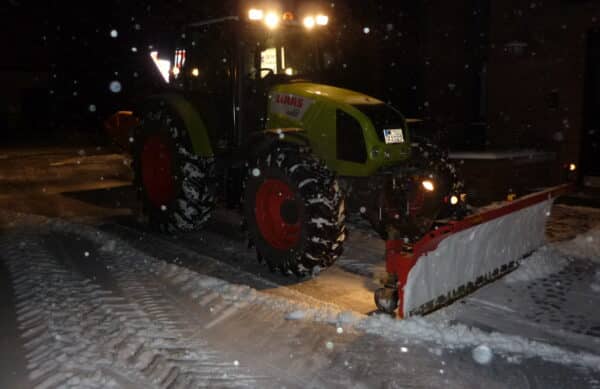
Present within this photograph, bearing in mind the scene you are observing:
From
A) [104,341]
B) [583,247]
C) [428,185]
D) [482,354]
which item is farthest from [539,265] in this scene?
[104,341]

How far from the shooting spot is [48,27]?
3059 cm

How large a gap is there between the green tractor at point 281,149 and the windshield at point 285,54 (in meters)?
0.01

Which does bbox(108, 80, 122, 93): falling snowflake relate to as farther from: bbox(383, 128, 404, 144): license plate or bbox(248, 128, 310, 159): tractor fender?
bbox(383, 128, 404, 144): license plate

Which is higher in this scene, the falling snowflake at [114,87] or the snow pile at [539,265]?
the falling snowflake at [114,87]

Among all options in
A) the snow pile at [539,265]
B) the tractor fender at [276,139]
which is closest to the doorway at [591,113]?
the snow pile at [539,265]

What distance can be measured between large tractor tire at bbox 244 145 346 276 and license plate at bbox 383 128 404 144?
31.9 inches

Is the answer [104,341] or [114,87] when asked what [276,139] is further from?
[114,87]

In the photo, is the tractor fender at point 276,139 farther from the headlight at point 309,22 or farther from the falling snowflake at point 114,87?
the falling snowflake at point 114,87

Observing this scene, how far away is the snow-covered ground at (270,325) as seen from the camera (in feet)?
13.0

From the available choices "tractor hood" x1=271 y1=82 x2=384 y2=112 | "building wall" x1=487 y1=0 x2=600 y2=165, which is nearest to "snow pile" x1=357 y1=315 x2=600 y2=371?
"tractor hood" x1=271 y1=82 x2=384 y2=112

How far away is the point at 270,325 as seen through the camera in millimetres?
4793

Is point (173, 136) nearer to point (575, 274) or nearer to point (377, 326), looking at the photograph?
point (377, 326)

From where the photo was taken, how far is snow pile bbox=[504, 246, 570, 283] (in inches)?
236

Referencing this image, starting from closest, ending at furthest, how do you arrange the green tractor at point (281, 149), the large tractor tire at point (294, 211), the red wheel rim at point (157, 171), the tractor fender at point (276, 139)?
the large tractor tire at point (294, 211)
the green tractor at point (281, 149)
the tractor fender at point (276, 139)
the red wheel rim at point (157, 171)
